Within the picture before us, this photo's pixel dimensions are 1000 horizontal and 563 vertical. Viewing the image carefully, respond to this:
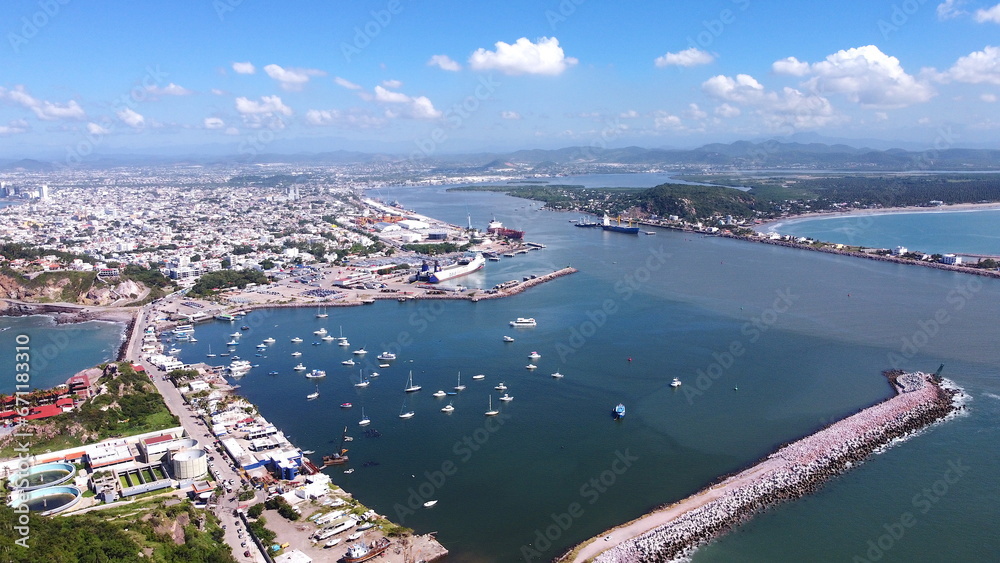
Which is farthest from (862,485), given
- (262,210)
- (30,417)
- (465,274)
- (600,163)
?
(600,163)

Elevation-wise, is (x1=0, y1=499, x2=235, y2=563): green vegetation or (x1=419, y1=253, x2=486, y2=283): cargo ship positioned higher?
(x1=0, y1=499, x2=235, y2=563): green vegetation

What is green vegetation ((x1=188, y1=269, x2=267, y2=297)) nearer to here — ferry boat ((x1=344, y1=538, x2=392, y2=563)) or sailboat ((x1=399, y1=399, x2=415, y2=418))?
sailboat ((x1=399, y1=399, x2=415, y2=418))

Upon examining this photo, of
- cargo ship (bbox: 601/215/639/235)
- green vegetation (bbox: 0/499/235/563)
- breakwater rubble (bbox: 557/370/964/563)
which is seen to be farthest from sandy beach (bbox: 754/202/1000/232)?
green vegetation (bbox: 0/499/235/563)

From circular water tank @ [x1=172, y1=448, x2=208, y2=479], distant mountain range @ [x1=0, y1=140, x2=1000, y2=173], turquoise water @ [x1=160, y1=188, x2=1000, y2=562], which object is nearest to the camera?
turquoise water @ [x1=160, y1=188, x2=1000, y2=562]

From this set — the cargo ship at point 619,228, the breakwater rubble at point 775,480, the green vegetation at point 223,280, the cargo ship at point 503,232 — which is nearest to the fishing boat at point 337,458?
the breakwater rubble at point 775,480

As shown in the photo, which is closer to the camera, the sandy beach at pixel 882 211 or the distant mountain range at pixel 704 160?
the sandy beach at pixel 882 211

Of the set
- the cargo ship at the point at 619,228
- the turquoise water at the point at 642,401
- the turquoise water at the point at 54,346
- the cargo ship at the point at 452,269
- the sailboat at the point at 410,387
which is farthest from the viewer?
the cargo ship at the point at 619,228

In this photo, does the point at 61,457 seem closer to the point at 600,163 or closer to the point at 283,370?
the point at 283,370

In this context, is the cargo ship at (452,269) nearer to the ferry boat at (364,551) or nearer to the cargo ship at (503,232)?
the cargo ship at (503,232)
